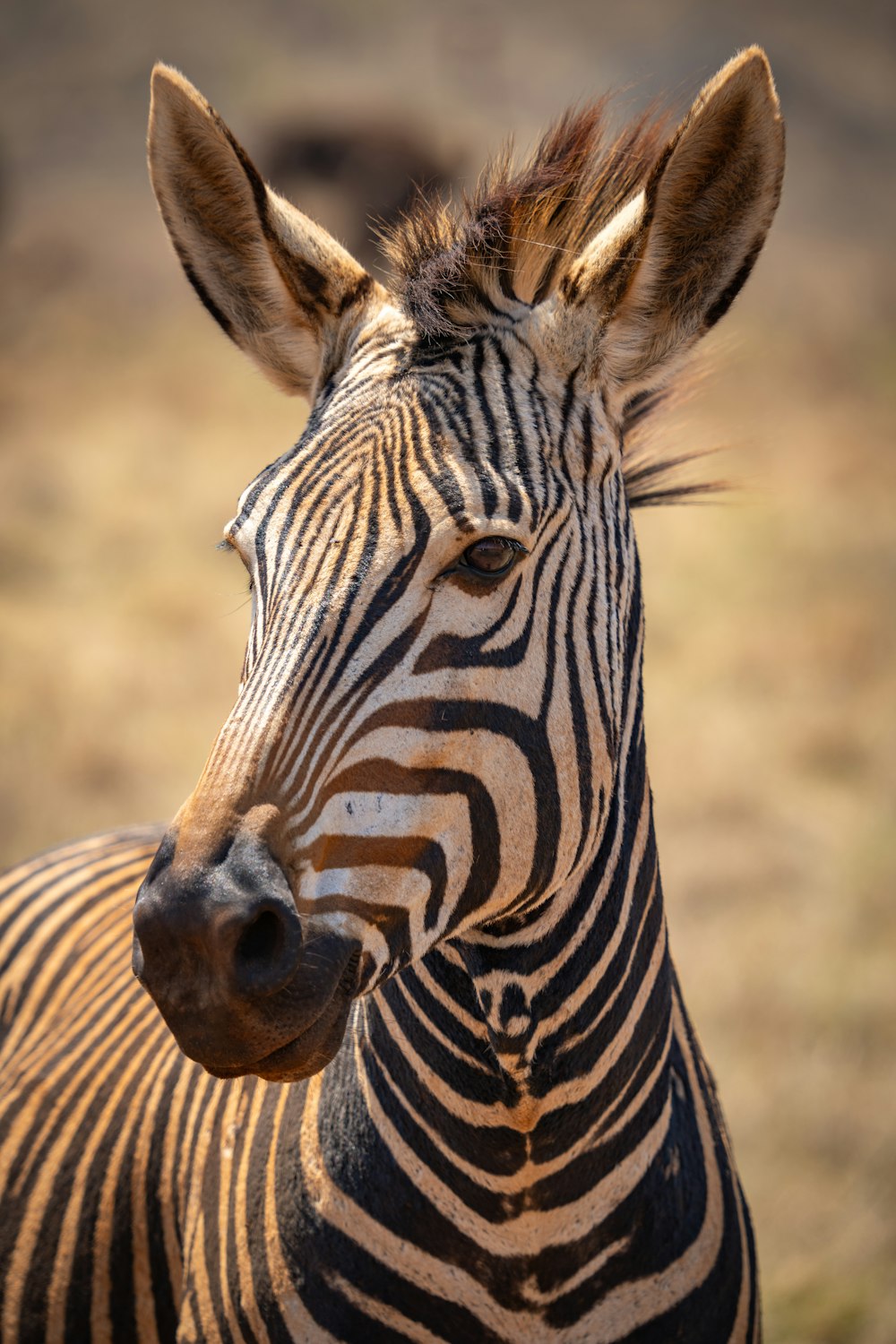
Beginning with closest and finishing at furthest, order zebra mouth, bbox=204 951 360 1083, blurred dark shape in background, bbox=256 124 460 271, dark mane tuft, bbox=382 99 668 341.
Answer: zebra mouth, bbox=204 951 360 1083 < dark mane tuft, bbox=382 99 668 341 < blurred dark shape in background, bbox=256 124 460 271

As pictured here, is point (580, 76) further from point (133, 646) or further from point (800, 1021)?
point (800, 1021)

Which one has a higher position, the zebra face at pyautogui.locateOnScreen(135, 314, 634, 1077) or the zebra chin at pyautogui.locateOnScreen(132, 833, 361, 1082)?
the zebra face at pyautogui.locateOnScreen(135, 314, 634, 1077)

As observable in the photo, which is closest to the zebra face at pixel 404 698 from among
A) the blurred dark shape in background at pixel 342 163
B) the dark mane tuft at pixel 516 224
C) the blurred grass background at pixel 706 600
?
the dark mane tuft at pixel 516 224

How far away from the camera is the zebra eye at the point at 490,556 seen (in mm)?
1903

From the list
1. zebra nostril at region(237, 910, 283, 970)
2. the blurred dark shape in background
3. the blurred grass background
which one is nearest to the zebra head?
zebra nostril at region(237, 910, 283, 970)

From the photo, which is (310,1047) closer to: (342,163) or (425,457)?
(425,457)

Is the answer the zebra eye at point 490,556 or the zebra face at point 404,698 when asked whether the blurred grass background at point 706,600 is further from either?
the zebra eye at point 490,556

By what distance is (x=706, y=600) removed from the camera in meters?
12.6

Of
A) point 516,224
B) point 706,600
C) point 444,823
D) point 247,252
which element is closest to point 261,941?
point 444,823

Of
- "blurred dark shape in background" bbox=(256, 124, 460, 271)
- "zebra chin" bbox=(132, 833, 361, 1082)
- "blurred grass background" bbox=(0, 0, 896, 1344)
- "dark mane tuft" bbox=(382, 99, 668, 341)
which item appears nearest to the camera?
"zebra chin" bbox=(132, 833, 361, 1082)

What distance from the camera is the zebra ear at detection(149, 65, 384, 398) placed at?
2.47 meters

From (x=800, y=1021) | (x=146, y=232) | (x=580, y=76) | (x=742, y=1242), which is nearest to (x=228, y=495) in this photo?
(x=800, y=1021)

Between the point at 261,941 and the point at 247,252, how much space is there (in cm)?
178

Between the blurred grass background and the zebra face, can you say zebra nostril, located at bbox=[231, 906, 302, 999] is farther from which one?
the blurred grass background
